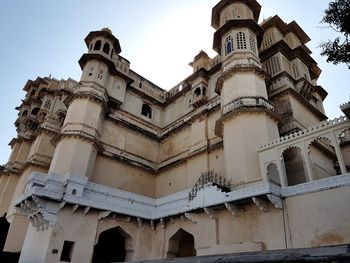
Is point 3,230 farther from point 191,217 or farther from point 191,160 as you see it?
point 191,217

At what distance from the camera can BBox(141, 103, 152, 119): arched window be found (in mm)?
28994

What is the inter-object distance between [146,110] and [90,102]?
8180 millimetres

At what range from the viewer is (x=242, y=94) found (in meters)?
17.8

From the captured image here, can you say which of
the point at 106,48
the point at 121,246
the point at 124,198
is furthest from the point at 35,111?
the point at 124,198

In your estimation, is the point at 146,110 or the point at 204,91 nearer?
the point at 204,91

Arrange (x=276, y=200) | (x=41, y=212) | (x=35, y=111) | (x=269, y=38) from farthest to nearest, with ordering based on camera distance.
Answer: (x=35, y=111)
(x=269, y=38)
(x=41, y=212)
(x=276, y=200)

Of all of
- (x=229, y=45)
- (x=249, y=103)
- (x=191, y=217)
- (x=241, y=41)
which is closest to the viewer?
(x=191, y=217)

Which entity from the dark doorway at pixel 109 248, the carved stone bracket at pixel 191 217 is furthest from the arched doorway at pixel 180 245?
the dark doorway at pixel 109 248

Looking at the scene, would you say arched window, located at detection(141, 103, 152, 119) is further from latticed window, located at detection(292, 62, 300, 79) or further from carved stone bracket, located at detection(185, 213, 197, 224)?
carved stone bracket, located at detection(185, 213, 197, 224)

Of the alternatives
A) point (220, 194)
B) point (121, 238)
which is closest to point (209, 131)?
point (220, 194)

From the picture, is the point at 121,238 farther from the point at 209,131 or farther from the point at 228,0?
the point at 228,0

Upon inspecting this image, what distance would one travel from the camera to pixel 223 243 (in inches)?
530

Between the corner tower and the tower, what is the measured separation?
980 cm

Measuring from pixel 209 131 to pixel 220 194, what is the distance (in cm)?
913
